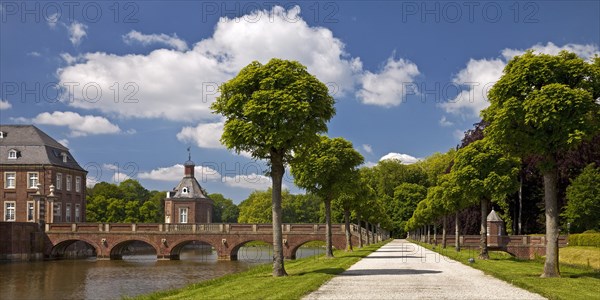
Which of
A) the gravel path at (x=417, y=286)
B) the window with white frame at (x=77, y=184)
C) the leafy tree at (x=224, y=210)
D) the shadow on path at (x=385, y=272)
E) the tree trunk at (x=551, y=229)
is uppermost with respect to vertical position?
the window with white frame at (x=77, y=184)

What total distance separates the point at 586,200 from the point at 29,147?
187 feet

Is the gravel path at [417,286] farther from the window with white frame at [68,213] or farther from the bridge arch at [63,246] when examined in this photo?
the window with white frame at [68,213]

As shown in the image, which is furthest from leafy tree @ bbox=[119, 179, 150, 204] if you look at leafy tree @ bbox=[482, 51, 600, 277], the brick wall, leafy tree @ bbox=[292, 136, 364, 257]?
leafy tree @ bbox=[482, 51, 600, 277]

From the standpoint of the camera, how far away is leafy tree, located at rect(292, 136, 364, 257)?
34438mm

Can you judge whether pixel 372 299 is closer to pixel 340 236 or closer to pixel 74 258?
pixel 340 236

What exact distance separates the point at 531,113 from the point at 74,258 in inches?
2247

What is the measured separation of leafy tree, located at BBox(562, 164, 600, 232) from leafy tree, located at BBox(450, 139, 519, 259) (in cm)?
1278

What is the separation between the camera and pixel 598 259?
3416 cm

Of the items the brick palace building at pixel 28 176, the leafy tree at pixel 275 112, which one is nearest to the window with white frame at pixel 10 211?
the brick palace building at pixel 28 176

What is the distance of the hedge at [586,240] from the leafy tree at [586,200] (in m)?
3.17

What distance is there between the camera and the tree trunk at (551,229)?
68.5ft

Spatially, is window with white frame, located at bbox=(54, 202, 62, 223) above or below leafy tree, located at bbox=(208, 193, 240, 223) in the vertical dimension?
above

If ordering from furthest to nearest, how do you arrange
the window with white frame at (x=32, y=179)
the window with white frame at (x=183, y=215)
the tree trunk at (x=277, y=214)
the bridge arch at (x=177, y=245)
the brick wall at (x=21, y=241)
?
the window with white frame at (x=183, y=215) → the window with white frame at (x=32, y=179) → the bridge arch at (x=177, y=245) → the brick wall at (x=21, y=241) → the tree trunk at (x=277, y=214)

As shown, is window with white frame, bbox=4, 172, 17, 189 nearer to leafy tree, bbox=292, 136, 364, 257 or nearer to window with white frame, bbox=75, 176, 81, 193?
window with white frame, bbox=75, 176, 81, 193
